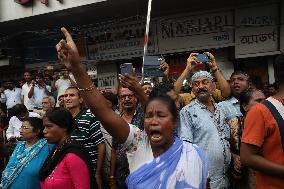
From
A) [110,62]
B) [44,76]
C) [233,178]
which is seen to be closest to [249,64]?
[110,62]

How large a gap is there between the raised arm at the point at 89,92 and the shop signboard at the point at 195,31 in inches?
311

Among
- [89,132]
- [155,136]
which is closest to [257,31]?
[89,132]

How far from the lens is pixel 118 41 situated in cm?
1155

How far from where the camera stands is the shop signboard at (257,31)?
30.4 feet

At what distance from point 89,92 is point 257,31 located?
25.7 feet

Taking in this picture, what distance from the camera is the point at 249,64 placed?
10.2m

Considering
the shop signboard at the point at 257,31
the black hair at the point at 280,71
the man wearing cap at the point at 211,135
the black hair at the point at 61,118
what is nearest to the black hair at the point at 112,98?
the man wearing cap at the point at 211,135

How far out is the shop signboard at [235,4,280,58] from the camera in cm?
926

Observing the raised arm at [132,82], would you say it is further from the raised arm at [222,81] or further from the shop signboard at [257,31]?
the shop signboard at [257,31]

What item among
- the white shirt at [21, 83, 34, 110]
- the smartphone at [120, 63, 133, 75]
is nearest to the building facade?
the white shirt at [21, 83, 34, 110]

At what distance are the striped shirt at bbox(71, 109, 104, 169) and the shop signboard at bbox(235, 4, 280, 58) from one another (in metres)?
6.22

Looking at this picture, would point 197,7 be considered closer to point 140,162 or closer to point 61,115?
point 61,115

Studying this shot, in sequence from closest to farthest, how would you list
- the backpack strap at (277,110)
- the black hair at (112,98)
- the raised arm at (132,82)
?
the backpack strap at (277,110) < the raised arm at (132,82) < the black hair at (112,98)

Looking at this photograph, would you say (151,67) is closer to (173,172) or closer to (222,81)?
(222,81)
